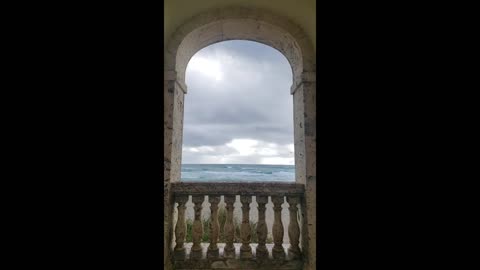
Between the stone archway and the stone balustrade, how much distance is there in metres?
0.11

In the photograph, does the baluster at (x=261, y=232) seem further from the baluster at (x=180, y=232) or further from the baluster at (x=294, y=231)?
the baluster at (x=180, y=232)

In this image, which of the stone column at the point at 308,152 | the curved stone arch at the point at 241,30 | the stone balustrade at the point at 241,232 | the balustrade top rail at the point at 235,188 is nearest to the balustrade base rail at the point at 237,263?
the stone balustrade at the point at 241,232

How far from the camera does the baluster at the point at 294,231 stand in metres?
2.29

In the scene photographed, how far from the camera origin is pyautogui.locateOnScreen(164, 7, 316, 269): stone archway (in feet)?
7.41

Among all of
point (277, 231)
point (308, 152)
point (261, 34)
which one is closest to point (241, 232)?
point (277, 231)

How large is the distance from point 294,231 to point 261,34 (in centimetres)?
194

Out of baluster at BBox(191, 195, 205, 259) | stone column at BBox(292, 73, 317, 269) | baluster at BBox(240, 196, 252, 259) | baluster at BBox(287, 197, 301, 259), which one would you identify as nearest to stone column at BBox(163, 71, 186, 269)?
baluster at BBox(191, 195, 205, 259)
